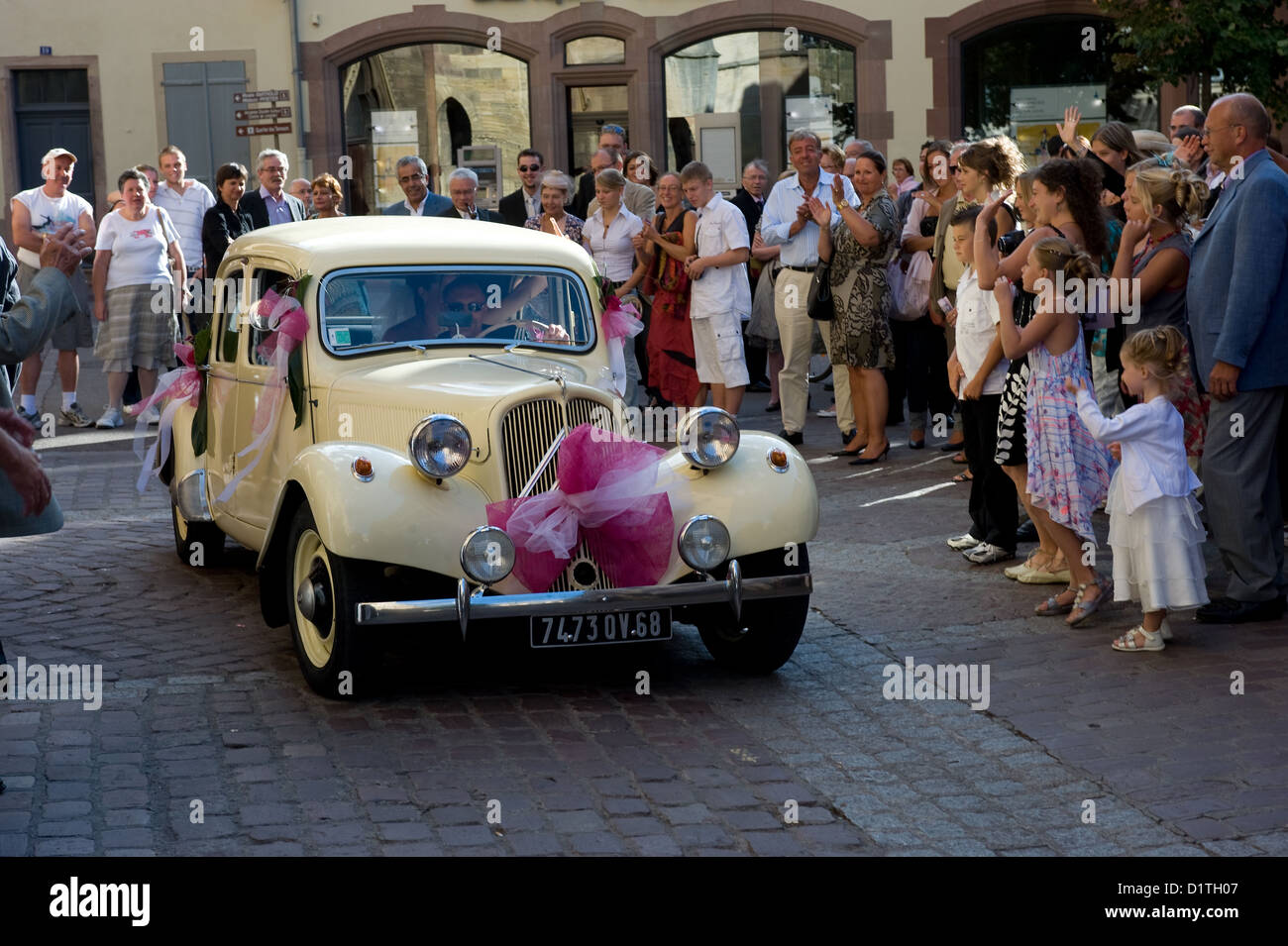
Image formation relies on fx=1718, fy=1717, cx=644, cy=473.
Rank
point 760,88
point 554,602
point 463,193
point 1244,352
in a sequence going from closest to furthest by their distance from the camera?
point 554,602
point 1244,352
point 463,193
point 760,88

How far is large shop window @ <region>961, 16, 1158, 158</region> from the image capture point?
23203mm

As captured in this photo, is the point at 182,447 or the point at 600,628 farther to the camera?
the point at 182,447

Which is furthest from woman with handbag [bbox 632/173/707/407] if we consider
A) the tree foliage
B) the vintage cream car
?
the tree foliage

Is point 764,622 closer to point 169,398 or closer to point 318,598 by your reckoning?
point 318,598

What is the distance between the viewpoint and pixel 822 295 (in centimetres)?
1180

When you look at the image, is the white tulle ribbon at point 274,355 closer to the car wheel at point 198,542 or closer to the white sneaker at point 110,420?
the car wheel at point 198,542

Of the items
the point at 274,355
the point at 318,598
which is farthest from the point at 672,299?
the point at 318,598

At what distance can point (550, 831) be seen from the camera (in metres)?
5.17

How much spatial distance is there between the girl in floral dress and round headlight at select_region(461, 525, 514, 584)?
269cm

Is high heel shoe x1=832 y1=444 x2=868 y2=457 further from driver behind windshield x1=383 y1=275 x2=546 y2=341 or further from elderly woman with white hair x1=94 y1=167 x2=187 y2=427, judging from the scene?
elderly woman with white hair x1=94 y1=167 x2=187 y2=427

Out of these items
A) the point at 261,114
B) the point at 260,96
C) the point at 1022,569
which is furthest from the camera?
the point at 260,96

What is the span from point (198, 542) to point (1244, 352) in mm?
5353

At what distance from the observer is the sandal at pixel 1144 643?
703 centimetres

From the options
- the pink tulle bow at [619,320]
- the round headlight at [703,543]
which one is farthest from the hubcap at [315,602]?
the pink tulle bow at [619,320]
